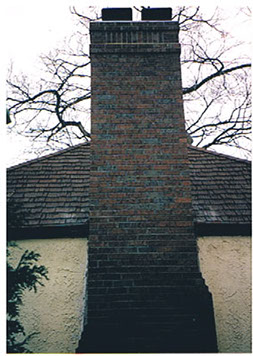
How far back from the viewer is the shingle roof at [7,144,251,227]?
187 inches

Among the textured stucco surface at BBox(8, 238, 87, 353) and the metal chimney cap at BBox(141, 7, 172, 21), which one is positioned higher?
the metal chimney cap at BBox(141, 7, 172, 21)

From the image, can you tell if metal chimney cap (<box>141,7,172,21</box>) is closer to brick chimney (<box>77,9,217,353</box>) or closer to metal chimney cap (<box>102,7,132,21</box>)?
brick chimney (<box>77,9,217,353</box>)

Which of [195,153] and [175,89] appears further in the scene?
[195,153]

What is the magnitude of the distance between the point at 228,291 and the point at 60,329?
2.26m

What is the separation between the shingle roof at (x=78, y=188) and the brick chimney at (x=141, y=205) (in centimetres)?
69

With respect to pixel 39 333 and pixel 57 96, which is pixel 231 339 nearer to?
pixel 39 333

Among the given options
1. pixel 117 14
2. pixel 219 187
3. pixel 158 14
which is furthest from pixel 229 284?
pixel 117 14

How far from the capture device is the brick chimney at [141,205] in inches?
143

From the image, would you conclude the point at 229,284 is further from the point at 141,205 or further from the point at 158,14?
the point at 158,14

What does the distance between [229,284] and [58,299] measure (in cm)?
230

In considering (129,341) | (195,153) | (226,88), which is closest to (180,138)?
(195,153)

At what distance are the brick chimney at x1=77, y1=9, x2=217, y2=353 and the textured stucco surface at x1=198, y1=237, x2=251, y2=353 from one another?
2.19ft

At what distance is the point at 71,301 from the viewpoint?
440cm

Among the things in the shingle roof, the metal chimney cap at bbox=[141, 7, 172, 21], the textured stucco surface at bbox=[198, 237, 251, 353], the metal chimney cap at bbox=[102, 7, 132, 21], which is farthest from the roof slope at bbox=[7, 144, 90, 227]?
the metal chimney cap at bbox=[141, 7, 172, 21]
